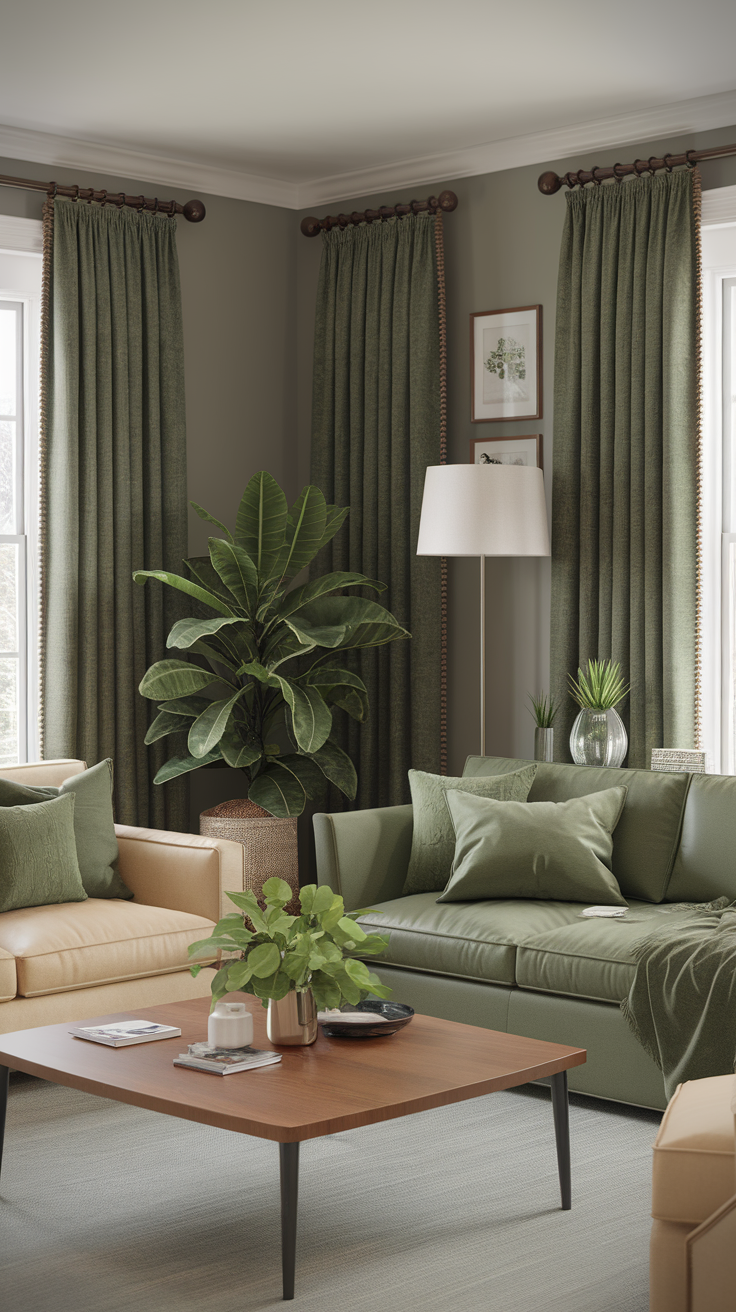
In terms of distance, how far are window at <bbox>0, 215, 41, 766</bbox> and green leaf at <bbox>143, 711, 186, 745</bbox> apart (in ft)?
1.57

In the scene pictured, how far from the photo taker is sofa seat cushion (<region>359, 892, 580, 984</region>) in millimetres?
3965

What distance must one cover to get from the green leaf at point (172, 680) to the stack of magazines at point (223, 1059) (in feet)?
6.97

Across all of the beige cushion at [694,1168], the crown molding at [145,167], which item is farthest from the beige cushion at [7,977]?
the crown molding at [145,167]

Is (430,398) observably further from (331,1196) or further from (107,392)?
(331,1196)

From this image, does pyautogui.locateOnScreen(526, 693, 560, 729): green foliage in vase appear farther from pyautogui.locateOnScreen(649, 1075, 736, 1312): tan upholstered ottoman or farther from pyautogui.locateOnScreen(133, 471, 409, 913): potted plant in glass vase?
pyautogui.locateOnScreen(649, 1075, 736, 1312): tan upholstered ottoman

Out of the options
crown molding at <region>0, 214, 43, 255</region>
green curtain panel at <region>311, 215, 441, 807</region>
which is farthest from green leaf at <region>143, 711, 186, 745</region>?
crown molding at <region>0, 214, 43, 255</region>

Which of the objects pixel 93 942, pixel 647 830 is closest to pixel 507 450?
pixel 647 830

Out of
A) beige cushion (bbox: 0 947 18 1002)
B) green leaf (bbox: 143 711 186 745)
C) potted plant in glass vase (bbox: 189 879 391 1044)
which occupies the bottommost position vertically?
beige cushion (bbox: 0 947 18 1002)

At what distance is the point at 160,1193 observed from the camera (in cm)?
321

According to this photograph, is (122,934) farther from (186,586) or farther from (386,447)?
(386,447)

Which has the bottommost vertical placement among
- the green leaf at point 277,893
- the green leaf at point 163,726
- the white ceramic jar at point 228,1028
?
the white ceramic jar at point 228,1028

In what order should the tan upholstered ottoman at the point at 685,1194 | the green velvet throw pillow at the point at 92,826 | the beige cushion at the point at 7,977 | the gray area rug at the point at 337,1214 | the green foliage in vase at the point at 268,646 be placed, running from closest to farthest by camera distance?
the tan upholstered ottoman at the point at 685,1194, the gray area rug at the point at 337,1214, the beige cushion at the point at 7,977, the green velvet throw pillow at the point at 92,826, the green foliage in vase at the point at 268,646

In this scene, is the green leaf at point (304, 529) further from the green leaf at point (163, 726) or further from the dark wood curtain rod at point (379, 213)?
the dark wood curtain rod at point (379, 213)

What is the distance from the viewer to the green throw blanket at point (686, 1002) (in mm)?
3373
